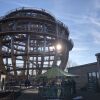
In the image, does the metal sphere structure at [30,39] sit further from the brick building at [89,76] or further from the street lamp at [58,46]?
the brick building at [89,76]

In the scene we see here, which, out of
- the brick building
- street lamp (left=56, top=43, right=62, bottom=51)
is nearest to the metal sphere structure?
street lamp (left=56, top=43, right=62, bottom=51)

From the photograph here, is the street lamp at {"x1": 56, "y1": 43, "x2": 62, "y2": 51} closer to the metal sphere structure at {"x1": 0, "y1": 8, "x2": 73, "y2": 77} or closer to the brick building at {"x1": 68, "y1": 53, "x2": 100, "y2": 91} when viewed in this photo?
the metal sphere structure at {"x1": 0, "y1": 8, "x2": 73, "y2": 77}

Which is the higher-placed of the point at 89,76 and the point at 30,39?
the point at 30,39

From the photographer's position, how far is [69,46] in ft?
155

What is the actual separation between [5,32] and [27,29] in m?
4.58

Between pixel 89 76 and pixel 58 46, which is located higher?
pixel 58 46

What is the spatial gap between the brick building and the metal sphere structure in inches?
312

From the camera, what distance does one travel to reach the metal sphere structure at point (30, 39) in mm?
38750

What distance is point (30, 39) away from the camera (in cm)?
4138

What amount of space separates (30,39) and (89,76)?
15.3 meters

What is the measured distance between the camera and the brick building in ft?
97.6

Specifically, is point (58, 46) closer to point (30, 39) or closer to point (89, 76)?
point (30, 39)

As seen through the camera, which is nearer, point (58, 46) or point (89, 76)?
point (89, 76)

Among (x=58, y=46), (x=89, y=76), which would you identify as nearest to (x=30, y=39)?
(x=58, y=46)
